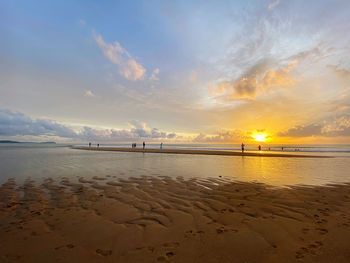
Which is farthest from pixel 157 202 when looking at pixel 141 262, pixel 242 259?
pixel 242 259

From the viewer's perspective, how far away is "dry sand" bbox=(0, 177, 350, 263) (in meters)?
3.17

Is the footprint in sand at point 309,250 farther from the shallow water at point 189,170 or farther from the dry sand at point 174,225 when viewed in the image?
the shallow water at point 189,170

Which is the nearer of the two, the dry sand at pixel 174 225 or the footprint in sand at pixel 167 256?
the footprint in sand at pixel 167 256

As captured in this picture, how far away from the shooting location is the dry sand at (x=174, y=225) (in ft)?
10.4

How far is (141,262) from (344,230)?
16.3 feet

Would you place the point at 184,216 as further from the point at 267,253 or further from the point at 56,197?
the point at 56,197

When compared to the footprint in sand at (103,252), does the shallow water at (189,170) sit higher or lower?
higher

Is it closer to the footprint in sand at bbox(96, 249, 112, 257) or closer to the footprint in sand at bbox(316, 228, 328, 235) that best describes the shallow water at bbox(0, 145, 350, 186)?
the footprint in sand at bbox(316, 228, 328, 235)

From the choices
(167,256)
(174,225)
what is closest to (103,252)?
(167,256)

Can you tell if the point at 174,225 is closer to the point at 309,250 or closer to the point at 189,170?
the point at 309,250

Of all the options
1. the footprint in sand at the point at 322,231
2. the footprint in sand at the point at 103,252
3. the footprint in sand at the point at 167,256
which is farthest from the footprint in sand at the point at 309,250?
the footprint in sand at the point at 103,252

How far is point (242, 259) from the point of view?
9.96ft

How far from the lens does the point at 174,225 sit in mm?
4293

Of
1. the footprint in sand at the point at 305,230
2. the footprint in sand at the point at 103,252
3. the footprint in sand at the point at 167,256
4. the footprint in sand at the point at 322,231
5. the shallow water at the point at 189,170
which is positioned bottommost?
the footprint in sand at the point at 103,252
